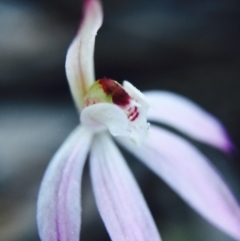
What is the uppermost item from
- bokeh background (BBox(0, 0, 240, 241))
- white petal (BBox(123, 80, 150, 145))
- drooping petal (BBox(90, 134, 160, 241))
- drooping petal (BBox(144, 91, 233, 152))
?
bokeh background (BBox(0, 0, 240, 241))

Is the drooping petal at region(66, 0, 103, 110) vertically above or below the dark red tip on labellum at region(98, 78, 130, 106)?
above

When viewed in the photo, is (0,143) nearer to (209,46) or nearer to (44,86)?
(44,86)

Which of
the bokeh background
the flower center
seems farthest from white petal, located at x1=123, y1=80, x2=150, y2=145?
the bokeh background

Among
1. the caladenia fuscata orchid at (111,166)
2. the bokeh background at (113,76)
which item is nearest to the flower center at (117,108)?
the caladenia fuscata orchid at (111,166)

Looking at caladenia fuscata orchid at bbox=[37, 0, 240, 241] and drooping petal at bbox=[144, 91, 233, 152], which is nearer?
caladenia fuscata orchid at bbox=[37, 0, 240, 241]

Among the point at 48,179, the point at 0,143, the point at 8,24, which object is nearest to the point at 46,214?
the point at 48,179

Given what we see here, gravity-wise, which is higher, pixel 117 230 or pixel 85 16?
pixel 85 16

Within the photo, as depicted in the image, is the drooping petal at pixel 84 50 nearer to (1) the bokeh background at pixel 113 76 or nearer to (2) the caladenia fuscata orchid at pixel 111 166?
(2) the caladenia fuscata orchid at pixel 111 166

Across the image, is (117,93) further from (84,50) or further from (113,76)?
(113,76)

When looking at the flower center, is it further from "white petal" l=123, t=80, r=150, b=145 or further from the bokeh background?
the bokeh background
